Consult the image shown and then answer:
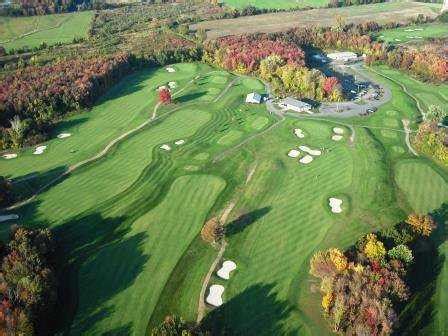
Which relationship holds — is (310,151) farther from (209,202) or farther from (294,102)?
(209,202)

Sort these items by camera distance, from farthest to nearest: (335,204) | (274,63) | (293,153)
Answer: (274,63) → (293,153) → (335,204)

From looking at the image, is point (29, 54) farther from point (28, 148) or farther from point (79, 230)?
point (79, 230)

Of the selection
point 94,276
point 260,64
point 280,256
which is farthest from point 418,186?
point 260,64

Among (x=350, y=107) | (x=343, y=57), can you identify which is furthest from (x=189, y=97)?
(x=343, y=57)

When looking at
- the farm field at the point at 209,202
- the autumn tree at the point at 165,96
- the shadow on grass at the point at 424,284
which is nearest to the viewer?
the shadow on grass at the point at 424,284

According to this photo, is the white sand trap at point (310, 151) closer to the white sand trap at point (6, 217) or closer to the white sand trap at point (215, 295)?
the white sand trap at point (215, 295)

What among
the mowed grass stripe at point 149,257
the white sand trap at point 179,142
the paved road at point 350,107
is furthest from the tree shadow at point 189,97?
the mowed grass stripe at point 149,257
